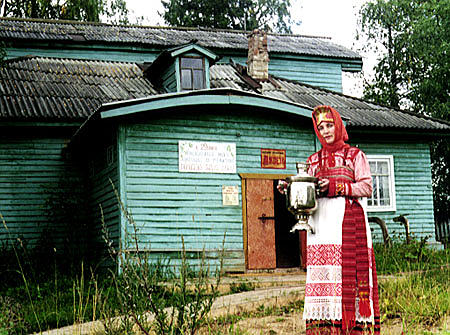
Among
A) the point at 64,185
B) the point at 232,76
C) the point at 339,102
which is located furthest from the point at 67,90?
the point at 339,102

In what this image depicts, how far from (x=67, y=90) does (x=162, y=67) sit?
2.21 metres

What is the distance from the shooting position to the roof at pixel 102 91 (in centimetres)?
1262

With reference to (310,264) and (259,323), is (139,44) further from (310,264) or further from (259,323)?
(310,264)

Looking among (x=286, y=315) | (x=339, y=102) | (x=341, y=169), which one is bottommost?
(x=286, y=315)

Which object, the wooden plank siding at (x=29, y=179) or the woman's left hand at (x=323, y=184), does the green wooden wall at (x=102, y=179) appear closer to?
the wooden plank siding at (x=29, y=179)

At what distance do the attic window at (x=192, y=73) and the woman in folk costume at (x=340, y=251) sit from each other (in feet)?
28.0

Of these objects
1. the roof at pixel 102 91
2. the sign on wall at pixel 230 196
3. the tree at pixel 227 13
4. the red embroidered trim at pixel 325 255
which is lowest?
the red embroidered trim at pixel 325 255

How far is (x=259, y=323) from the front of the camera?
6.54 metres

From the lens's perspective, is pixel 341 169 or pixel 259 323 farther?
pixel 259 323

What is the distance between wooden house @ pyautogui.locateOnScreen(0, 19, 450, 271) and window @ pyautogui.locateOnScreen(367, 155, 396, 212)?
0.03 meters

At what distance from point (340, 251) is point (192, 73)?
9140mm

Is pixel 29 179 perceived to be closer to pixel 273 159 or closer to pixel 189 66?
pixel 189 66

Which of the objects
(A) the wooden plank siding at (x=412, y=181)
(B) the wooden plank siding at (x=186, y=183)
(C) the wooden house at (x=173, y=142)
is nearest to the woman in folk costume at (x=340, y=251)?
(C) the wooden house at (x=173, y=142)

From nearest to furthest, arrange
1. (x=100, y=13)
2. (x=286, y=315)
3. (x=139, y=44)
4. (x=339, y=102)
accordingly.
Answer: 1. (x=286, y=315)
2. (x=339, y=102)
3. (x=139, y=44)
4. (x=100, y=13)
